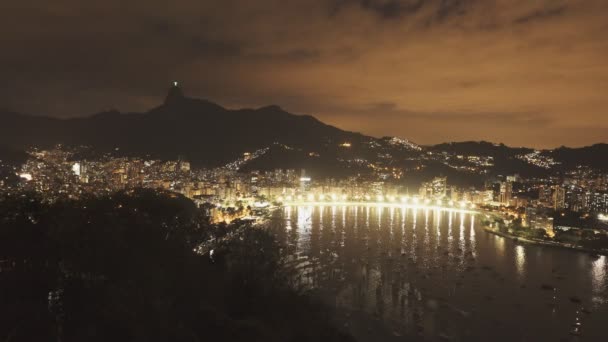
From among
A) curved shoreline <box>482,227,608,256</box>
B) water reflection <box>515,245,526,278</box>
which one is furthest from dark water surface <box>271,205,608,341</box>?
curved shoreline <box>482,227,608,256</box>

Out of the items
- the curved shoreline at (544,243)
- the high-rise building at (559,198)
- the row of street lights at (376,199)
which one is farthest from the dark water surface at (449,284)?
the row of street lights at (376,199)

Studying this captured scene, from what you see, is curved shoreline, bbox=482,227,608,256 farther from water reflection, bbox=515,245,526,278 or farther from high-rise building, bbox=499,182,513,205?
high-rise building, bbox=499,182,513,205

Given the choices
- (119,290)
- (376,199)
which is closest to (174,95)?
(376,199)

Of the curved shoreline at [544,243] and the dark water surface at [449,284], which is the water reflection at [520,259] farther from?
the curved shoreline at [544,243]

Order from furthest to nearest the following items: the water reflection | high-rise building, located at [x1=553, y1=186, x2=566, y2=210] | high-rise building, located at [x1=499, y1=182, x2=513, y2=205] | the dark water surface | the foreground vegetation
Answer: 1. high-rise building, located at [x1=499, y1=182, x2=513, y2=205]
2. high-rise building, located at [x1=553, y1=186, x2=566, y2=210]
3. the water reflection
4. the dark water surface
5. the foreground vegetation

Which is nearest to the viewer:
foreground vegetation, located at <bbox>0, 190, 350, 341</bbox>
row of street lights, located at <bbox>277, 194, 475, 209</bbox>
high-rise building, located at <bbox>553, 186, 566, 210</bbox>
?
foreground vegetation, located at <bbox>0, 190, 350, 341</bbox>

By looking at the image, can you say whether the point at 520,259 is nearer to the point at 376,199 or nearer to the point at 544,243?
the point at 544,243

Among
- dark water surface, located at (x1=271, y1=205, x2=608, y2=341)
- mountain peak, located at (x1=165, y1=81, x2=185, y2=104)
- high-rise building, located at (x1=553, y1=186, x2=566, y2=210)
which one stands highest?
mountain peak, located at (x1=165, y1=81, x2=185, y2=104)
